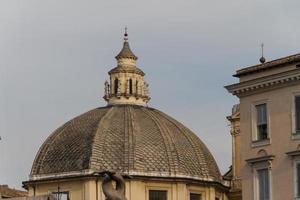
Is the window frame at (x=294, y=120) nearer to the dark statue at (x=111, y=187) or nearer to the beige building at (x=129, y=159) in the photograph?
the dark statue at (x=111, y=187)

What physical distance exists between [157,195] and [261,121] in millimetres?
39125

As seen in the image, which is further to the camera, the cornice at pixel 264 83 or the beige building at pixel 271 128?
the cornice at pixel 264 83

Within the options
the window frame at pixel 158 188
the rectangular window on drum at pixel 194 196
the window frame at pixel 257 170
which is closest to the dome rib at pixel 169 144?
the window frame at pixel 158 188

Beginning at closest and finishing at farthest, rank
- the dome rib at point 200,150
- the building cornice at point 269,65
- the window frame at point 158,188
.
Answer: the building cornice at point 269,65, the window frame at point 158,188, the dome rib at point 200,150

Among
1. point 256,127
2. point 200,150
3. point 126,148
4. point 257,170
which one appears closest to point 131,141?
point 126,148

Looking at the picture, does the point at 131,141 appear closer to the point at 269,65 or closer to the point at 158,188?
the point at 158,188

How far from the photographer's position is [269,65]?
6375 centimetres

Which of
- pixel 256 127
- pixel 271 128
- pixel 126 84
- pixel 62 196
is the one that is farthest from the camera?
pixel 126 84

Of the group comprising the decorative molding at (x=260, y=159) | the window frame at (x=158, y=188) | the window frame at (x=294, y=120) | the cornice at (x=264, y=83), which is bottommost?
the decorative molding at (x=260, y=159)

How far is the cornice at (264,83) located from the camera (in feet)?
204

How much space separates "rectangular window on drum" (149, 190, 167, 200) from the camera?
4003 inches

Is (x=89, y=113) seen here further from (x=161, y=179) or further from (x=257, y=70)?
(x=257, y=70)

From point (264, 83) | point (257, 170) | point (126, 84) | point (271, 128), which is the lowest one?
point (257, 170)

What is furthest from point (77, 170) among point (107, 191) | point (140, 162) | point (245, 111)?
point (107, 191)
